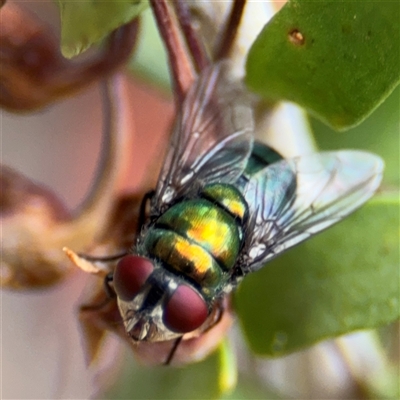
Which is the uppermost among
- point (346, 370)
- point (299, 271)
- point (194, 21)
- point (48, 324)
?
point (194, 21)

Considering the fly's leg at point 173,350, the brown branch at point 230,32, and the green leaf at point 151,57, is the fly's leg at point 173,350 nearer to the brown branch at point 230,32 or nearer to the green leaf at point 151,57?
the brown branch at point 230,32

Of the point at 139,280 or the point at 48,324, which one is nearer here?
the point at 139,280

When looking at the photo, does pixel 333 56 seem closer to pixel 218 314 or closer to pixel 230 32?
pixel 230 32

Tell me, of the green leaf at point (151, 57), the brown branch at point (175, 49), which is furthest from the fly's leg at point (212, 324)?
the green leaf at point (151, 57)

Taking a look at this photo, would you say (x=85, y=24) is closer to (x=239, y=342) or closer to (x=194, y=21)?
(x=194, y=21)

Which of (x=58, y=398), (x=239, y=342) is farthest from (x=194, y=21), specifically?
(x=58, y=398)

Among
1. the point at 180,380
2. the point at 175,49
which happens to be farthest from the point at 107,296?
the point at 175,49
